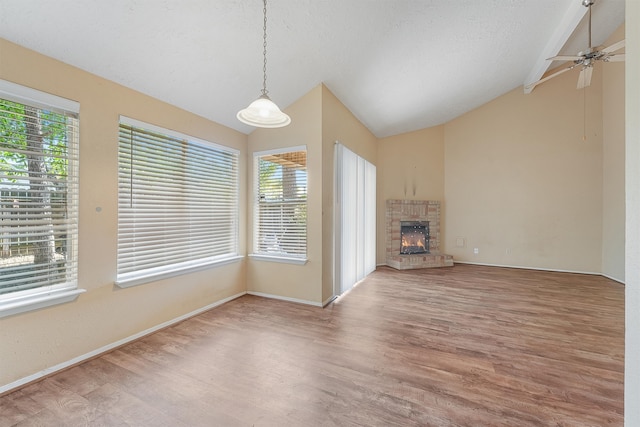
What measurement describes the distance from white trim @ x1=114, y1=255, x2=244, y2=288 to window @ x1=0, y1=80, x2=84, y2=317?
0.38 m

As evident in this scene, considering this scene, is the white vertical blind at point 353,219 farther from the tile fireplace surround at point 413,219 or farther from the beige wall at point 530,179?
the beige wall at point 530,179

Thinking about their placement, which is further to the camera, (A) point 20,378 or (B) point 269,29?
(B) point 269,29

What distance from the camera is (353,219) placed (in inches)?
170

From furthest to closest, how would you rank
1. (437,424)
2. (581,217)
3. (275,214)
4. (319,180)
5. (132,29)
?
1. (581,217)
2. (275,214)
3. (319,180)
4. (132,29)
5. (437,424)

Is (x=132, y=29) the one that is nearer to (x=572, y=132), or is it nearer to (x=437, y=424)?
(x=437, y=424)

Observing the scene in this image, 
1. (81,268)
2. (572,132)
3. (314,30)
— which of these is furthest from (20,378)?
(572,132)

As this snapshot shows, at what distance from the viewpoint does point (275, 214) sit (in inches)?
151

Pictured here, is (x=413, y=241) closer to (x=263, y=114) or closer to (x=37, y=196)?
(x=263, y=114)

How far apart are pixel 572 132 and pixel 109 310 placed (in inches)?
324

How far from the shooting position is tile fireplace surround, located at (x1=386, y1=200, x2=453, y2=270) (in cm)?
574

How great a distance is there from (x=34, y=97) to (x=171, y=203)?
1.38 m

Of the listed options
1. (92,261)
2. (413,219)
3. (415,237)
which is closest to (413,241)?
(415,237)

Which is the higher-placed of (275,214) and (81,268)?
(275,214)

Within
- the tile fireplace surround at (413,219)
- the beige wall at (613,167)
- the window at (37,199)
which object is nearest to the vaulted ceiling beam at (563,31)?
the beige wall at (613,167)
